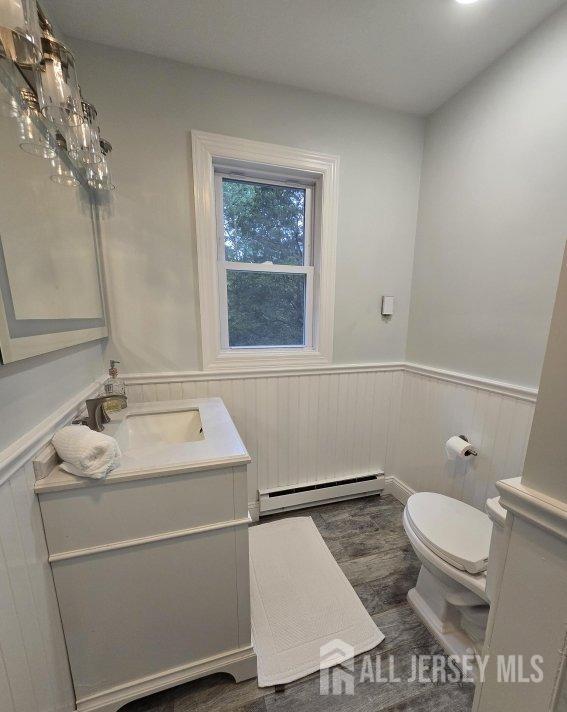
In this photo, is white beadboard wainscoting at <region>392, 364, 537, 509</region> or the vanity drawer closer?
the vanity drawer

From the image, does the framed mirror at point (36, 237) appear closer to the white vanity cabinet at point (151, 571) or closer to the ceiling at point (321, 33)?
the white vanity cabinet at point (151, 571)

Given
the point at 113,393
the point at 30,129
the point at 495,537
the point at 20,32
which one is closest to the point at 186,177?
the point at 30,129

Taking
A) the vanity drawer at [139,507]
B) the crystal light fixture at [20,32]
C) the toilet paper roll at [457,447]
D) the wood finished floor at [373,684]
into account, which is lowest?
the wood finished floor at [373,684]

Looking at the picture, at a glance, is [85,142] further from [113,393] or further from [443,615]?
[443,615]

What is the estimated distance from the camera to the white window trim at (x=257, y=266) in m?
1.46

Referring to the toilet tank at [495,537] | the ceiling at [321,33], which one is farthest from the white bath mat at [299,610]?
the ceiling at [321,33]

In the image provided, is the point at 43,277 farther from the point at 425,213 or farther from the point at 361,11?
the point at 425,213

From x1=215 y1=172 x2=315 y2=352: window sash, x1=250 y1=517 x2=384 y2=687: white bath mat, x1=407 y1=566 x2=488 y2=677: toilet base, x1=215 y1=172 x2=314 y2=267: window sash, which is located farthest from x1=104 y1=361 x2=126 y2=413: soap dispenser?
x1=407 y1=566 x2=488 y2=677: toilet base

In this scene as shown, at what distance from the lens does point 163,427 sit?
1.36m

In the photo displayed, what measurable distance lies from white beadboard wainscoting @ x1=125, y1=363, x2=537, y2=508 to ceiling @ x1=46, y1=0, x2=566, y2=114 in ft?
5.06

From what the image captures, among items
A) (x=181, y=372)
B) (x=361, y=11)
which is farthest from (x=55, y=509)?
(x=361, y=11)

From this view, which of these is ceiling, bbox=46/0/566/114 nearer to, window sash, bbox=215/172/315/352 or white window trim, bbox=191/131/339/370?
white window trim, bbox=191/131/339/370

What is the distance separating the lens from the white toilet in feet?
→ 3.46

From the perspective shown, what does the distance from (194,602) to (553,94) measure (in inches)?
93.6
